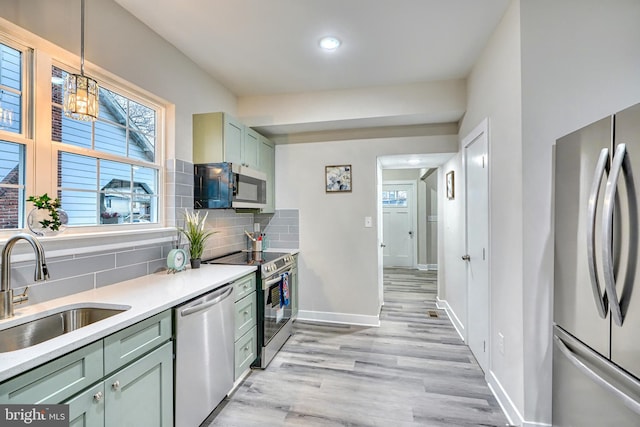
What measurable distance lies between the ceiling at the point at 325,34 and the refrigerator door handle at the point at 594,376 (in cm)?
212

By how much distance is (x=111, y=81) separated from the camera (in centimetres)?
200

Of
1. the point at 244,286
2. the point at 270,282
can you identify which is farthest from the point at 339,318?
the point at 244,286

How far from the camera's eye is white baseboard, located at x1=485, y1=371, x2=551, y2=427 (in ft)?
Answer: 5.83

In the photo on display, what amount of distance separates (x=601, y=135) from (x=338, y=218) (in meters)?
2.58

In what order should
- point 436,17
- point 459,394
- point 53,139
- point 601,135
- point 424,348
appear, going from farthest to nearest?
point 424,348
point 459,394
point 436,17
point 53,139
point 601,135

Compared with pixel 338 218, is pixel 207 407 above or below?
below

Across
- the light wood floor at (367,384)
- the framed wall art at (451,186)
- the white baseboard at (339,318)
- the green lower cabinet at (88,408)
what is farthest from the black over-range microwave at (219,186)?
the framed wall art at (451,186)

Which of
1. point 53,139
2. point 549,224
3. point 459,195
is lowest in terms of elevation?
point 549,224

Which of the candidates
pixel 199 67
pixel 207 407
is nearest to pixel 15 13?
pixel 199 67

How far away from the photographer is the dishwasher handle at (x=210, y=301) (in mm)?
1688

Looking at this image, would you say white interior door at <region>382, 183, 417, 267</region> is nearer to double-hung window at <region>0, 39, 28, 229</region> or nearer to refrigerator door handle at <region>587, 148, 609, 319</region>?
refrigerator door handle at <region>587, 148, 609, 319</region>

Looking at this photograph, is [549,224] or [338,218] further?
[338,218]

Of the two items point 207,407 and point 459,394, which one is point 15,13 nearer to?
point 207,407

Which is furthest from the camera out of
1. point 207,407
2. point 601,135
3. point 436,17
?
point 436,17
